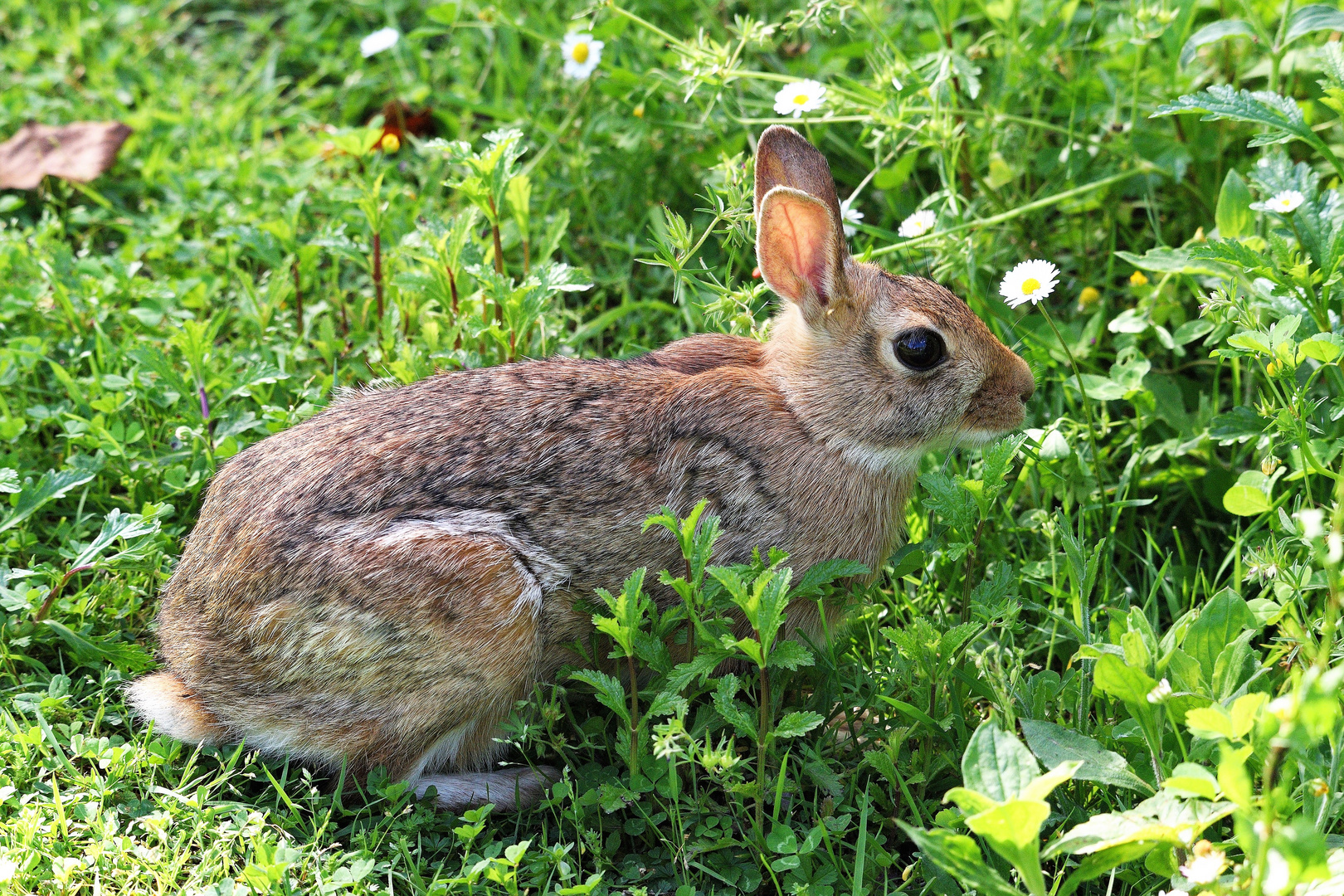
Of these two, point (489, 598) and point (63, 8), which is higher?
point (63, 8)

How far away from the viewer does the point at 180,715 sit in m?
3.77

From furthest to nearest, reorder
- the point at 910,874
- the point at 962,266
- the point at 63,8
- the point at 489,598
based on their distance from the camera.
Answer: the point at 63,8 < the point at 962,266 < the point at 489,598 < the point at 910,874

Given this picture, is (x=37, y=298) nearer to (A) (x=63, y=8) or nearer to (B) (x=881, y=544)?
(A) (x=63, y=8)

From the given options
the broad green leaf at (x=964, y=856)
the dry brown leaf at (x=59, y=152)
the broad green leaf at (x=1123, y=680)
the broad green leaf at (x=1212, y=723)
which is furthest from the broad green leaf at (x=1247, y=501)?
the dry brown leaf at (x=59, y=152)

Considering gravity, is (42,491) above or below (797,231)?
below

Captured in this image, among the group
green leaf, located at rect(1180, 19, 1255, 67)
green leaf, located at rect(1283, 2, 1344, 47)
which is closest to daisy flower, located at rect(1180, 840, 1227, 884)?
green leaf, located at rect(1180, 19, 1255, 67)

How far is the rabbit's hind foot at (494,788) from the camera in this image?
3.71 meters

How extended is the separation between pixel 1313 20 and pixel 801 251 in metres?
1.91

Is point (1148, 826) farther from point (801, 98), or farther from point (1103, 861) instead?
point (801, 98)

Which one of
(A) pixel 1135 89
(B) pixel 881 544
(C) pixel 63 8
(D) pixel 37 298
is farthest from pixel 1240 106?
(C) pixel 63 8

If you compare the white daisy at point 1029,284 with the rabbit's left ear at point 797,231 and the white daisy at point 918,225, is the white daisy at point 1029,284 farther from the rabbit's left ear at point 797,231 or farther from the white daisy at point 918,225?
the rabbit's left ear at point 797,231

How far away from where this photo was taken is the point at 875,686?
374 centimetres

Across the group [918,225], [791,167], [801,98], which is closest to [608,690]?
[791,167]

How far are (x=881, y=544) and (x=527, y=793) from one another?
1.31 meters
